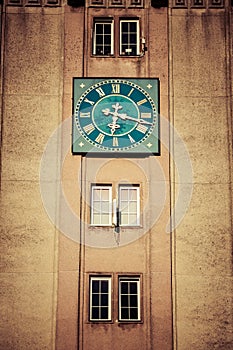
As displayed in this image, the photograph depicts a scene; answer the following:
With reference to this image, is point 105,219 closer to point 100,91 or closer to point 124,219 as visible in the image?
point 124,219

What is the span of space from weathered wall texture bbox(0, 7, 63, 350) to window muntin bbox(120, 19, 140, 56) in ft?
5.95

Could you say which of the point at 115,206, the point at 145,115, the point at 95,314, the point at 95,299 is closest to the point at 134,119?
the point at 145,115

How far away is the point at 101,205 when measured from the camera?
68.5 feet

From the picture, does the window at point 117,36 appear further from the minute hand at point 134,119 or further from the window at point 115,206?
the window at point 115,206

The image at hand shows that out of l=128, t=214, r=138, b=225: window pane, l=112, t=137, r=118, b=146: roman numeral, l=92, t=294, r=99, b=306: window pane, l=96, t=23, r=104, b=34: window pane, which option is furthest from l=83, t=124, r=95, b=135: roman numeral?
l=92, t=294, r=99, b=306: window pane

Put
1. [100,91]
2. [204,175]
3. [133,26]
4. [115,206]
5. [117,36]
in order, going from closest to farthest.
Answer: [115,206], [204,175], [100,91], [117,36], [133,26]

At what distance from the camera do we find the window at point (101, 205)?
20766 millimetres

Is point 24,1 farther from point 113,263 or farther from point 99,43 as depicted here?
point 113,263

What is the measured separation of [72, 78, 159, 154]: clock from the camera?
21281 mm

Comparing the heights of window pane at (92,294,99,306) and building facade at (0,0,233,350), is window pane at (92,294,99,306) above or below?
below

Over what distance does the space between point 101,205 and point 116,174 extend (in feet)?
3.13

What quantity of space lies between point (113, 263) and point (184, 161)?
3461 millimetres

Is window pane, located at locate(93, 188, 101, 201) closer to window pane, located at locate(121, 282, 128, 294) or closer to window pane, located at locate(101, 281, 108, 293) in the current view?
window pane, located at locate(101, 281, 108, 293)

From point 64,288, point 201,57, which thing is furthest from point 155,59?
point 64,288
